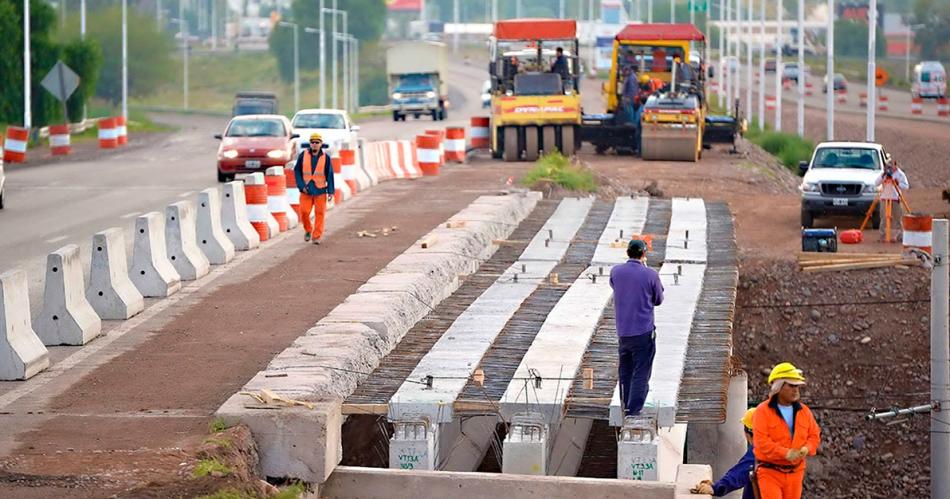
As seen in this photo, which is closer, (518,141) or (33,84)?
(518,141)

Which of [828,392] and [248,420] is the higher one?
[248,420]

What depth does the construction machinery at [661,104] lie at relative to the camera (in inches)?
1748

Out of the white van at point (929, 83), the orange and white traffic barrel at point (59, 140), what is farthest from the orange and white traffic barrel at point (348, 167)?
the white van at point (929, 83)

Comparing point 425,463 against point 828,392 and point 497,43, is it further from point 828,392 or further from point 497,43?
point 497,43

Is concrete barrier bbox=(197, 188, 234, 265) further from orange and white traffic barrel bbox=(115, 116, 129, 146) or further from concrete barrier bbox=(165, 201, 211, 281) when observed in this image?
orange and white traffic barrel bbox=(115, 116, 129, 146)

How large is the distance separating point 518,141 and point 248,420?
105 ft

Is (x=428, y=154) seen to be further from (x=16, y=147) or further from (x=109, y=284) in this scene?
(x=109, y=284)

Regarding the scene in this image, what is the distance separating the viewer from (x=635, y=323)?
12.8 metres

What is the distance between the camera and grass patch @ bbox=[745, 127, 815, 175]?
2175 inches

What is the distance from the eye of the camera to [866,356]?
89.0ft

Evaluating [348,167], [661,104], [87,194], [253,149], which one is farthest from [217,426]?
[661,104]

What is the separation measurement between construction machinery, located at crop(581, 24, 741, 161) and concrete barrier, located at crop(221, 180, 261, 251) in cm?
2391

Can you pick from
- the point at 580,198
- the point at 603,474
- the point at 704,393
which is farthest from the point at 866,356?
the point at 704,393

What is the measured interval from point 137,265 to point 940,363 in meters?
9.11
